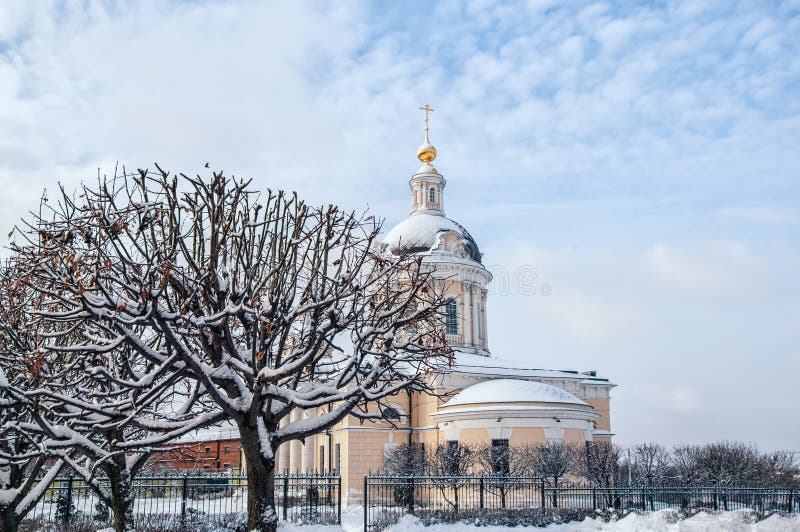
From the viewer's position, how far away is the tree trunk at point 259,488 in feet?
40.7

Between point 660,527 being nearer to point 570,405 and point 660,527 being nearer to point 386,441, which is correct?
point 570,405

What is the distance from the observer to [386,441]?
3603cm

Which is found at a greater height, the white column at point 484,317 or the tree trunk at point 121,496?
the white column at point 484,317

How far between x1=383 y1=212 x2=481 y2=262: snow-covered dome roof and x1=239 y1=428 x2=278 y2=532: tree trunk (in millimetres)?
28774

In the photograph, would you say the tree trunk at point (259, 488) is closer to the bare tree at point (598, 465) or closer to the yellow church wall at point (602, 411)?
the bare tree at point (598, 465)

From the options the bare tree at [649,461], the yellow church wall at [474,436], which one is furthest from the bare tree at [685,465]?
the yellow church wall at [474,436]

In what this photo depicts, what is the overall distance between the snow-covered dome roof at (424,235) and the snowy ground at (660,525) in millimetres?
21491

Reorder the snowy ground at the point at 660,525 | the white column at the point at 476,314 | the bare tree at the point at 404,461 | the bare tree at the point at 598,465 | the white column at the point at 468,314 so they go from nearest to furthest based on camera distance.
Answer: the snowy ground at the point at 660,525, the bare tree at the point at 598,465, the bare tree at the point at 404,461, the white column at the point at 468,314, the white column at the point at 476,314

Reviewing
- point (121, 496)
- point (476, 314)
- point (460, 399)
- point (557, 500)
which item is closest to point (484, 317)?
point (476, 314)

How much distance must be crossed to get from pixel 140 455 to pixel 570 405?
71.6ft

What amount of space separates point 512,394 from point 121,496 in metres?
21.1

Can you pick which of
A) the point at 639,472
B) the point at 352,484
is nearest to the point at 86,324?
the point at 352,484

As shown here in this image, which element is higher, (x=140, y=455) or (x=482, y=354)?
(x=482, y=354)

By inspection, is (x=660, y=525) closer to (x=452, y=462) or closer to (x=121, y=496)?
(x=452, y=462)
